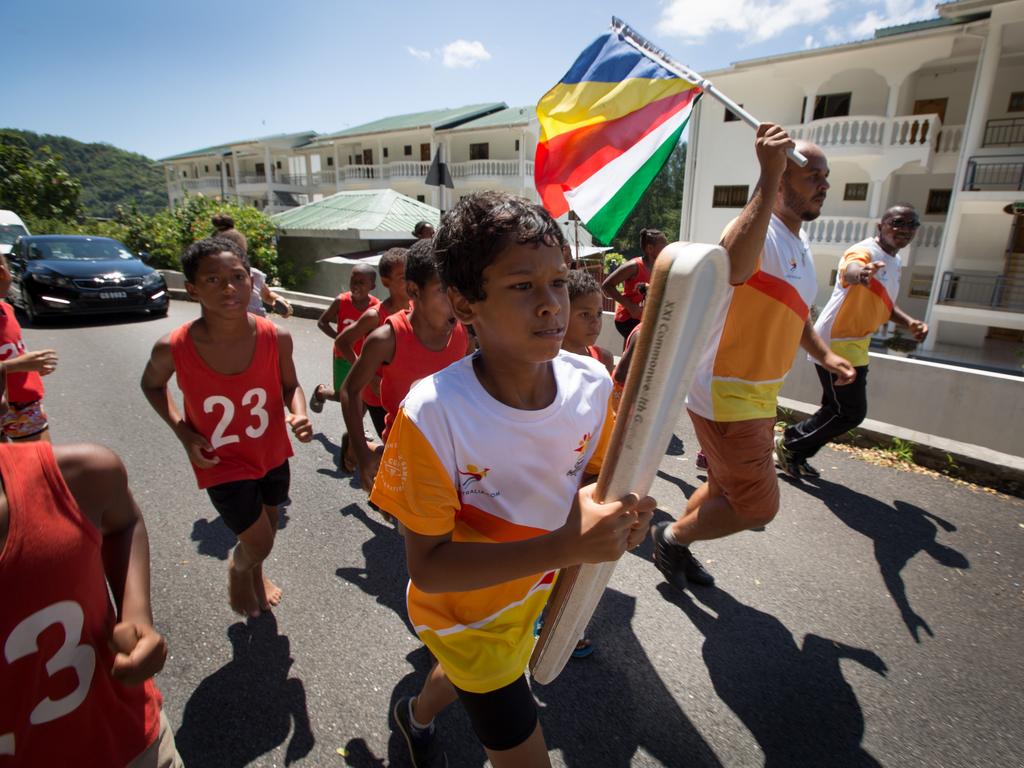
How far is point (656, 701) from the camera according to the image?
239 centimetres

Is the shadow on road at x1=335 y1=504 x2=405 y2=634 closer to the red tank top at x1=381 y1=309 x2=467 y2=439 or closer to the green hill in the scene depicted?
the red tank top at x1=381 y1=309 x2=467 y2=439

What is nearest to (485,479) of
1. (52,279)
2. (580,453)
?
(580,453)

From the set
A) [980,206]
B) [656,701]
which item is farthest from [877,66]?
[656,701]

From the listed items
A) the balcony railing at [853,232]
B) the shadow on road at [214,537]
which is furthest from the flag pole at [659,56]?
the balcony railing at [853,232]

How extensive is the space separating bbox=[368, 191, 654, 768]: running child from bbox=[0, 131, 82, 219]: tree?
36.6 m

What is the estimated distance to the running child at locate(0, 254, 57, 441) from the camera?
343 cm

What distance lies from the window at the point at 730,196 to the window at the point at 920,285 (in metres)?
5.74

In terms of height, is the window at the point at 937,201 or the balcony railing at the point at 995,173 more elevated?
the balcony railing at the point at 995,173

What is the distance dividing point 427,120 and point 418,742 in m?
32.8

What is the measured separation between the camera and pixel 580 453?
1.53 metres

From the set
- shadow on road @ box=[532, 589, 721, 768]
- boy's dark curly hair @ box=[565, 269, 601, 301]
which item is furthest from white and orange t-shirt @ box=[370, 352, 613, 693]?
boy's dark curly hair @ box=[565, 269, 601, 301]

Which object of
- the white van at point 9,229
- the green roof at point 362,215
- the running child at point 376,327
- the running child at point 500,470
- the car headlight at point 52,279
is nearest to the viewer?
the running child at point 500,470

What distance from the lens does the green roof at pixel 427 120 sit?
2839 centimetres

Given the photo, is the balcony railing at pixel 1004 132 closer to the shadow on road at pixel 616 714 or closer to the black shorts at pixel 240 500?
the shadow on road at pixel 616 714
